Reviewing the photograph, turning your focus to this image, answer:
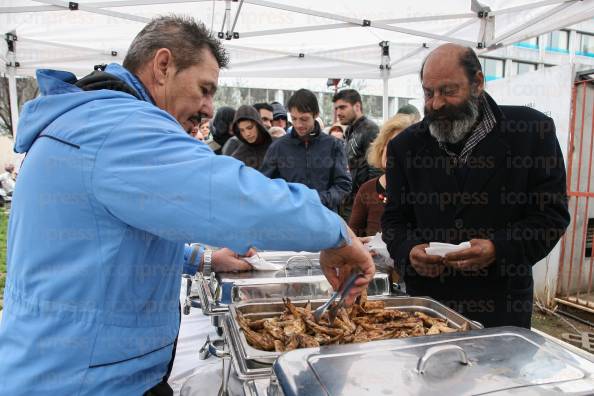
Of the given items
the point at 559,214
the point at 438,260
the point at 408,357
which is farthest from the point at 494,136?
the point at 408,357

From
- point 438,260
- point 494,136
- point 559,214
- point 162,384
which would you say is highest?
point 494,136

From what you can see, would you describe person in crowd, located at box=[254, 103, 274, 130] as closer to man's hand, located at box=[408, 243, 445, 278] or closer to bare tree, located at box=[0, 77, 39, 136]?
man's hand, located at box=[408, 243, 445, 278]

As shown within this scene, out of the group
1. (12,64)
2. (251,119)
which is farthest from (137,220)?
(12,64)

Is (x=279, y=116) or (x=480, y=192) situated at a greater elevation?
(x=279, y=116)

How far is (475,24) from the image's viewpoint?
3934mm

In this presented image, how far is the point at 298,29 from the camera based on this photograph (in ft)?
14.0

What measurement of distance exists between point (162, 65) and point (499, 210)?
126 cm

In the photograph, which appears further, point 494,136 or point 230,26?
point 230,26

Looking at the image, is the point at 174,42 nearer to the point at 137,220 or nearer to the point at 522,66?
the point at 137,220

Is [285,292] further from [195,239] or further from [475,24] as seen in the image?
[475,24]

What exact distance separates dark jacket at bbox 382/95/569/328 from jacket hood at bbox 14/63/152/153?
3.89ft

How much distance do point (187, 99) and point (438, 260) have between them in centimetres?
98

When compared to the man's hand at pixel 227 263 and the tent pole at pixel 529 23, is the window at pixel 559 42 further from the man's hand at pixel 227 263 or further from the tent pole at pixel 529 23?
the man's hand at pixel 227 263

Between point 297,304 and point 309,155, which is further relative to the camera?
point 309,155
